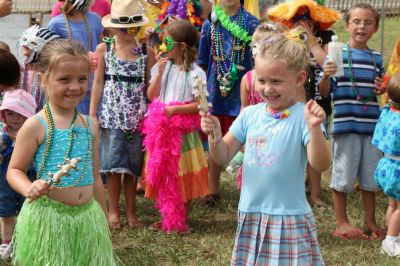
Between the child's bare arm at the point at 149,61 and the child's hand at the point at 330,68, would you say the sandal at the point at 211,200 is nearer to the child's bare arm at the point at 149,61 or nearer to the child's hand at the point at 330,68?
the child's bare arm at the point at 149,61

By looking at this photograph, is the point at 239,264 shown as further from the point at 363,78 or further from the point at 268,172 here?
the point at 363,78

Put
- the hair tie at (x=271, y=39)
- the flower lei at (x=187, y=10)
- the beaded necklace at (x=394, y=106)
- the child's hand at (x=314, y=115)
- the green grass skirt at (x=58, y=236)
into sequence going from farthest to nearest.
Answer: the flower lei at (x=187, y=10)
the beaded necklace at (x=394, y=106)
the green grass skirt at (x=58, y=236)
the hair tie at (x=271, y=39)
the child's hand at (x=314, y=115)

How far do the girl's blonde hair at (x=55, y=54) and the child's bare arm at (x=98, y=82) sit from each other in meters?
1.69

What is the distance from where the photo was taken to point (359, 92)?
5.17m

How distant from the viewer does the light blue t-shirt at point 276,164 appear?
3.37 metres

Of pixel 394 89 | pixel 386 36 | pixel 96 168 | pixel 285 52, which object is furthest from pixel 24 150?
pixel 386 36

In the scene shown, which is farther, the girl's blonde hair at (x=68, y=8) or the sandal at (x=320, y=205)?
the sandal at (x=320, y=205)

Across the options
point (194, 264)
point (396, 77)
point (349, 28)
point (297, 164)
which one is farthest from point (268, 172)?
point (349, 28)

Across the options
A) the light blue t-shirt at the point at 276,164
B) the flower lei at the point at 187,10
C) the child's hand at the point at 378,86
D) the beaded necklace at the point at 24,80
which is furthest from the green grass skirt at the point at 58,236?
the flower lei at the point at 187,10

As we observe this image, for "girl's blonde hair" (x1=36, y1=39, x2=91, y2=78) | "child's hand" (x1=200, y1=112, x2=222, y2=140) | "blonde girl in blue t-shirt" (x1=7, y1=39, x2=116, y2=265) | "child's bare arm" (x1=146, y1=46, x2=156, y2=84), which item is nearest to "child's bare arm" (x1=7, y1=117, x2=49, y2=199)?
"blonde girl in blue t-shirt" (x1=7, y1=39, x2=116, y2=265)

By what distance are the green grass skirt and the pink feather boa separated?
1651mm

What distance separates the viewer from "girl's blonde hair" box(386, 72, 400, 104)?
15.6 ft

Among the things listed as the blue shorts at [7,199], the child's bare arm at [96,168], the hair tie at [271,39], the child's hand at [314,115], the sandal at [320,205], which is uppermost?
the hair tie at [271,39]

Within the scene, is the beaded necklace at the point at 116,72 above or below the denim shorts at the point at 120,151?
above
